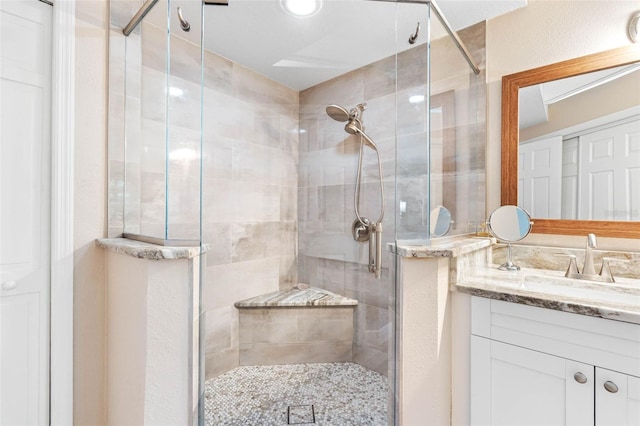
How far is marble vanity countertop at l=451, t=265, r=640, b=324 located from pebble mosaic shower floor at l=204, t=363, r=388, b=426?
867 millimetres

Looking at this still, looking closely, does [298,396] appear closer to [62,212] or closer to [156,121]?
[62,212]

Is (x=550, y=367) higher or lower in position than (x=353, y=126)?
lower

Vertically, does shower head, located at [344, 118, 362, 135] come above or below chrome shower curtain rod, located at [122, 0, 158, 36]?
below

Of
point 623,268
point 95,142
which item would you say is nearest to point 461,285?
point 623,268

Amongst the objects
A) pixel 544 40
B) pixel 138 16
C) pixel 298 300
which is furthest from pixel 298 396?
pixel 544 40

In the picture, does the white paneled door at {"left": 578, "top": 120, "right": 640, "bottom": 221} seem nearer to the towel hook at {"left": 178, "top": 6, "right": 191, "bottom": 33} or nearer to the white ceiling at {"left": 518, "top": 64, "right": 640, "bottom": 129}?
the white ceiling at {"left": 518, "top": 64, "right": 640, "bottom": 129}

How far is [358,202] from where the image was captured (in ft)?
6.84

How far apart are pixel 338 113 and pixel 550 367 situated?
1750 mm

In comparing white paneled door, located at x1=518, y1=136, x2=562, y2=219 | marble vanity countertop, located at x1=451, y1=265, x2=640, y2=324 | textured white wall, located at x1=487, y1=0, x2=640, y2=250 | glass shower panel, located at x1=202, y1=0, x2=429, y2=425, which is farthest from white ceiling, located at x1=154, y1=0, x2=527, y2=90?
marble vanity countertop, located at x1=451, y1=265, x2=640, y2=324

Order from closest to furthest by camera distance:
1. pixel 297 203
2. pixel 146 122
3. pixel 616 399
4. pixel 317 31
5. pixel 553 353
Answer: pixel 616 399 → pixel 553 353 → pixel 146 122 → pixel 317 31 → pixel 297 203

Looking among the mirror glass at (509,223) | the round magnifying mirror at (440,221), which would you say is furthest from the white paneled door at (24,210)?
the mirror glass at (509,223)

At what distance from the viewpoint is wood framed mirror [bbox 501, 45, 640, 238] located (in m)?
1.41

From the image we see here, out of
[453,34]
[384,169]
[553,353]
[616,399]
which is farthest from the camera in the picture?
[384,169]

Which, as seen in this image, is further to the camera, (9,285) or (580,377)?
(9,285)
